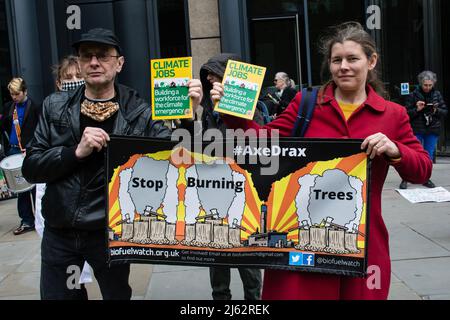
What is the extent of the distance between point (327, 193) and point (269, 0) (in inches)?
345

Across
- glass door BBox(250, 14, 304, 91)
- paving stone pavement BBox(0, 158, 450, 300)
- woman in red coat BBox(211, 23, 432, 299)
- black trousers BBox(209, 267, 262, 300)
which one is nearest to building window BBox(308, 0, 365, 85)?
glass door BBox(250, 14, 304, 91)

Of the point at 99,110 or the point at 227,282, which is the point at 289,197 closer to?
the point at 99,110

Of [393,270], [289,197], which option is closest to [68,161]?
[289,197]

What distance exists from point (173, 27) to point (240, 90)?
791cm

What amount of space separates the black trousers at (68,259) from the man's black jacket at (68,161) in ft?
0.26

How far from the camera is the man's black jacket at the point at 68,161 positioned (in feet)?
9.84

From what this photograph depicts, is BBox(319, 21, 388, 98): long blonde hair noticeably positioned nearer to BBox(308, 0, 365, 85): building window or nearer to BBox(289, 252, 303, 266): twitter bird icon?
BBox(289, 252, 303, 266): twitter bird icon

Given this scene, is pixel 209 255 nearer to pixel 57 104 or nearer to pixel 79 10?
pixel 57 104

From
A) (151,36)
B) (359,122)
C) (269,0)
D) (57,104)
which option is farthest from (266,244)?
(269,0)

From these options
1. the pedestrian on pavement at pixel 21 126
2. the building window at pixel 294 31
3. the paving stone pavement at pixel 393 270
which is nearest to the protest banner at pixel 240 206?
the paving stone pavement at pixel 393 270

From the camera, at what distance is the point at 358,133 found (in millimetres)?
2791

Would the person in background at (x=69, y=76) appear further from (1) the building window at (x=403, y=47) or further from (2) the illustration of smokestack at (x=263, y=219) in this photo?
(1) the building window at (x=403, y=47)

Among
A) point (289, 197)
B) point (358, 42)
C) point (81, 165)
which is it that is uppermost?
point (358, 42)

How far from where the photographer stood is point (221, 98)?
9.42 feet
